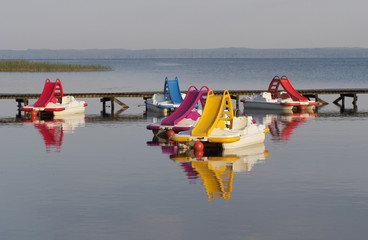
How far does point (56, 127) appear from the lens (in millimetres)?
45219

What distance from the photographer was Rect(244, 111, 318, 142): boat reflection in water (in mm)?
40737

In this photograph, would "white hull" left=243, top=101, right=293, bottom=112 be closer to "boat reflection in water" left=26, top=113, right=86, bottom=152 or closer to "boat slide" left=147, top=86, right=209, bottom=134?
"boat reflection in water" left=26, top=113, right=86, bottom=152

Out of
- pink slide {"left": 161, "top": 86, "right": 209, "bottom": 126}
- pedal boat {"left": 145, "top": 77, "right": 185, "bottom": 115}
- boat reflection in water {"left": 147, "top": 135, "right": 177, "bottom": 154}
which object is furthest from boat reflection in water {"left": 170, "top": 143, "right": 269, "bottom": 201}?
pedal boat {"left": 145, "top": 77, "right": 185, "bottom": 115}

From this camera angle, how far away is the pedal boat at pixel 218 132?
31786 mm

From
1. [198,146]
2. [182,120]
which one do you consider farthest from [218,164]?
[182,120]

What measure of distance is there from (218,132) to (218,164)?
3.63m

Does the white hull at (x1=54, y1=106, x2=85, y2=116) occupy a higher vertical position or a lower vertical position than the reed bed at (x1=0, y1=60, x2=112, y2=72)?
lower

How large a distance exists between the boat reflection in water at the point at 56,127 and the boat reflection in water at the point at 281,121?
1172 cm

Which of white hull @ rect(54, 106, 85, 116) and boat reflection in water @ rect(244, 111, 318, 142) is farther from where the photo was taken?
white hull @ rect(54, 106, 85, 116)

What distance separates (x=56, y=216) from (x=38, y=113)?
38295 millimetres

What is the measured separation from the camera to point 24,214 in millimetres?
19328

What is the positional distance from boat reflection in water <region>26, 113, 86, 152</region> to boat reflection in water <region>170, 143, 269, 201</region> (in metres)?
7.17

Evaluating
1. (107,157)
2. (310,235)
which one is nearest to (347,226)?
(310,235)

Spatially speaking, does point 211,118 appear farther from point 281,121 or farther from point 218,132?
point 281,121
